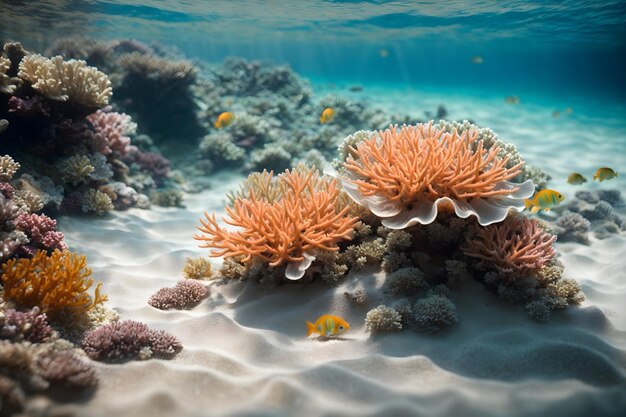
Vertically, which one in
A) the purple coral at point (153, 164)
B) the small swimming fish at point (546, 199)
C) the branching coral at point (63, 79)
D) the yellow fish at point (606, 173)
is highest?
the branching coral at point (63, 79)

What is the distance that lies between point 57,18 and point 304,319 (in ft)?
86.7

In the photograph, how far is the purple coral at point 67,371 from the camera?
9.68 ft

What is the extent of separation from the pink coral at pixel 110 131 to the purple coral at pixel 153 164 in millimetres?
1564

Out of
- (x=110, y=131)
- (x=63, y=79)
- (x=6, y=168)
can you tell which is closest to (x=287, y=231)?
(x=6, y=168)

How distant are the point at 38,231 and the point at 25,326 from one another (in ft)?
7.05

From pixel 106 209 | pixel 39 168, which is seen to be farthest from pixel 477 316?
pixel 39 168

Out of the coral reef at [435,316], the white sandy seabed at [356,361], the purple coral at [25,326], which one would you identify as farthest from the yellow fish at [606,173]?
the purple coral at [25,326]

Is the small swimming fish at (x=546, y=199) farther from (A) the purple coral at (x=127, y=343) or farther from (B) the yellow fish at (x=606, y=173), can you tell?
(A) the purple coral at (x=127, y=343)

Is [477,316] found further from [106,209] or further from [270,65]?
[270,65]

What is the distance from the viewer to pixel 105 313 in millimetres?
4340

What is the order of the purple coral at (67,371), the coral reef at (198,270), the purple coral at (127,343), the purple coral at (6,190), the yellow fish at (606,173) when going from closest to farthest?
the purple coral at (67,371)
the purple coral at (127,343)
the purple coral at (6,190)
the coral reef at (198,270)
the yellow fish at (606,173)

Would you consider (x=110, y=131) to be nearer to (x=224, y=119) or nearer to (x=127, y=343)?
(x=224, y=119)

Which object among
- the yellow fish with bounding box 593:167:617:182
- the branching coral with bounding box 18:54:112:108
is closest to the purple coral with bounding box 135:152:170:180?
the branching coral with bounding box 18:54:112:108

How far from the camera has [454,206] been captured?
4.10m
